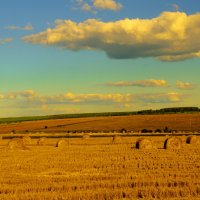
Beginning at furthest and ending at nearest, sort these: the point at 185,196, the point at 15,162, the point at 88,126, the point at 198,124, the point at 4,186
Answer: the point at 88,126, the point at 198,124, the point at 15,162, the point at 4,186, the point at 185,196

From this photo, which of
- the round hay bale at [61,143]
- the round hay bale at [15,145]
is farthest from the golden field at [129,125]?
the round hay bale at [15,145]

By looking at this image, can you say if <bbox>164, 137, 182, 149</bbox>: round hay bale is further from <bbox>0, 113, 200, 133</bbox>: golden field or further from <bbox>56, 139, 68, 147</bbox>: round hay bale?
<bbox>0, 113, 200, 133</bbox>: golden field

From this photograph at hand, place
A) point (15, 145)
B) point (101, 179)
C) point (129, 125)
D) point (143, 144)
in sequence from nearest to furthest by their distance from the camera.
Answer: point (101, 179), point (143, 144), point (15, 145), point (129, 125)

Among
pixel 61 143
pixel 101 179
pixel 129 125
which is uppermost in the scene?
pixel 129 125

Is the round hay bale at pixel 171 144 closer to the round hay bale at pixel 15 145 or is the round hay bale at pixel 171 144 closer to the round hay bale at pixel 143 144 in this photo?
the round hay bale at pixel 143 144

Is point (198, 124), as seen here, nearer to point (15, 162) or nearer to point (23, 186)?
point (15, 162)

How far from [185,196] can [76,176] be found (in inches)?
191

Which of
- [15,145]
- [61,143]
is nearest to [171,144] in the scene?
[61,143]

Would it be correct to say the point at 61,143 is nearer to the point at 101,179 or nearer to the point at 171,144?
the point at 171,144

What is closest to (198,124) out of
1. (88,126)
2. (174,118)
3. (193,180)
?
(174,118)

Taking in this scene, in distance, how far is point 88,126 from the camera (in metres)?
84.4


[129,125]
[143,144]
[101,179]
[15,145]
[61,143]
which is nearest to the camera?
[101,179]

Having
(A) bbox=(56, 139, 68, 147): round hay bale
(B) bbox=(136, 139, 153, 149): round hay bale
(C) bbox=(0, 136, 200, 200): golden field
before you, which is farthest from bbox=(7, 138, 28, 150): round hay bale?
(C) bbox=(0, 136, 200, 200): golden field

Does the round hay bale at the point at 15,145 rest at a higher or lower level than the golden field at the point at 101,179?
higher
